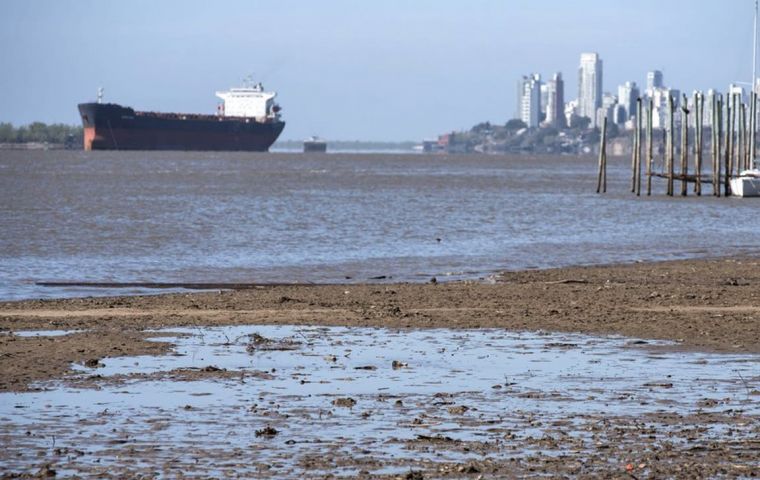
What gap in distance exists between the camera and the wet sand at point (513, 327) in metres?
9.45

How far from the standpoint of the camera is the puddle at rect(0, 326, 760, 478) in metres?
9.78

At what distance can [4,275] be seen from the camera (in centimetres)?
2795

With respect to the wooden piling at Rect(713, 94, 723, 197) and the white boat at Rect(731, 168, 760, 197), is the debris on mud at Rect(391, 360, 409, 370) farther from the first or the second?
the white boat at Rect(731, 168, 760, 197)

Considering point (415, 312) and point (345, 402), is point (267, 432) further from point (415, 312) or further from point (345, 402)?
point (415, 312)

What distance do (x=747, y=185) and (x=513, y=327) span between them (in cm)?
5203

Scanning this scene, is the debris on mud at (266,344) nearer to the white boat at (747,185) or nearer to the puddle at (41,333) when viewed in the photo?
the puddle at (41,333)

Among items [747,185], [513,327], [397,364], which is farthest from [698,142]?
[397,364]

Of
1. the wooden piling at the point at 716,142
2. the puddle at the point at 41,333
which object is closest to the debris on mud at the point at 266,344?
the puddle at the point at 41,333

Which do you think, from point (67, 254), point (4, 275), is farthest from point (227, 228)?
point (4, 275)

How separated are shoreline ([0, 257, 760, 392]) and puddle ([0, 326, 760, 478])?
720 millimetres

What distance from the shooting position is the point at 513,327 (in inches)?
664

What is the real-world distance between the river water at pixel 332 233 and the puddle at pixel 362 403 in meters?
10.4

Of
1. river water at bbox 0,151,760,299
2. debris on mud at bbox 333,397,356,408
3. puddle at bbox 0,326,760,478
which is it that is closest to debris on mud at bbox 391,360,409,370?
puddle at bbox 0,326,760,478

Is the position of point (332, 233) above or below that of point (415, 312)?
below
